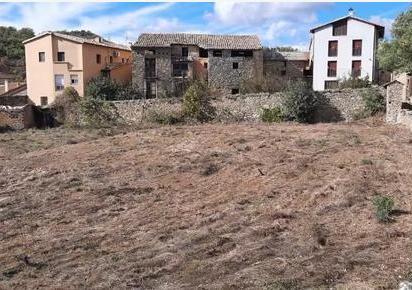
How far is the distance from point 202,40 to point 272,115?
16.1 meters

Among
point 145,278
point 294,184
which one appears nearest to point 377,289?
point 145,278

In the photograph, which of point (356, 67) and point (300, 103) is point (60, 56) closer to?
point (300, 103)

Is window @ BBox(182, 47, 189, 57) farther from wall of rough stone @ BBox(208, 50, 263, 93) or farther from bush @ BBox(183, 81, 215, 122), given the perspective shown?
bush @ BBox(183, 81, 215, 122)

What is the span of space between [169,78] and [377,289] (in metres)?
37.9

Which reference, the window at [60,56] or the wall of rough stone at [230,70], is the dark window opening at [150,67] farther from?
the window at [60,56]

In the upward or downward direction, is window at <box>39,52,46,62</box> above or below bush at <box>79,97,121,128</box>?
above

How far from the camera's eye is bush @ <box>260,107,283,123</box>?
33.4 metres

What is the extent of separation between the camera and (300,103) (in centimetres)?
3262

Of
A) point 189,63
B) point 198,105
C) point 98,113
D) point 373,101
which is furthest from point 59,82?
point 373,101

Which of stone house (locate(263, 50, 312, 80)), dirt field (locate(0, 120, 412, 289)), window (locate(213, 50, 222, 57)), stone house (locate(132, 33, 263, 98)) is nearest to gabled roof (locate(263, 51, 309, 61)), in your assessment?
stone house (locate(263, 50, 312, 80))

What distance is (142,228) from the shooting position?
13.7 metres

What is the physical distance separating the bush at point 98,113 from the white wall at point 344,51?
19233 mm

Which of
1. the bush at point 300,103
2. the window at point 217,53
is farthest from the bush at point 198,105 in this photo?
the window at point 217,53

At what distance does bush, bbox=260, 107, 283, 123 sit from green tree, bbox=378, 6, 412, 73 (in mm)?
7245
